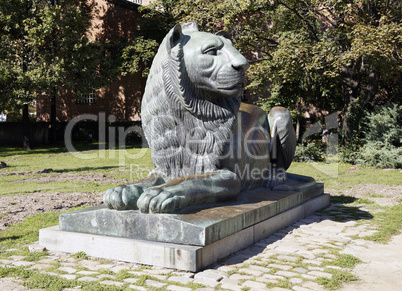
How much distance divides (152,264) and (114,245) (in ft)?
1.42

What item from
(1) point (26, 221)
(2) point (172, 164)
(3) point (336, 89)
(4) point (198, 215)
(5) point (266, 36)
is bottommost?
(1) point (26, 221)

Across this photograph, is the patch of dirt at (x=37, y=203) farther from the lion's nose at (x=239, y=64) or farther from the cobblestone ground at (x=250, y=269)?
the lion's nose at (x=239, y=64)

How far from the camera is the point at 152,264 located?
3.67 metres

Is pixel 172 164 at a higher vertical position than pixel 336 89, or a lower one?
lower

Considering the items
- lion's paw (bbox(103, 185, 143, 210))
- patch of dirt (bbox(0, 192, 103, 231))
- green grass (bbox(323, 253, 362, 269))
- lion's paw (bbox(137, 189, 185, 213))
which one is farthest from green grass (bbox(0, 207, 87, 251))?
green grass (bbox(323, 253, 362, 269))

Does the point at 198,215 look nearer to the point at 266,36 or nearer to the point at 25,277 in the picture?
the point at 25,277

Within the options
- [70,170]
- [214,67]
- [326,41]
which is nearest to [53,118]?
[70,170]

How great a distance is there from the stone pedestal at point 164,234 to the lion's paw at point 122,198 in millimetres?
61

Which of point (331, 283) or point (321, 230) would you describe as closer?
point (331, 283)

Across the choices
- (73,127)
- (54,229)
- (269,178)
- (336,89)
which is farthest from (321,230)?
(73,127)

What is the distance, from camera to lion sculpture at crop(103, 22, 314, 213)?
3986 millimetres

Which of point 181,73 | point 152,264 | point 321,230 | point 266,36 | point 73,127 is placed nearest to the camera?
point 152,264

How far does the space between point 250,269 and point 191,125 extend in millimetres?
1546

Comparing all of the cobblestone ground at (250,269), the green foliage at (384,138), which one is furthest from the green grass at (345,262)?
the green foliage at (384,138)
